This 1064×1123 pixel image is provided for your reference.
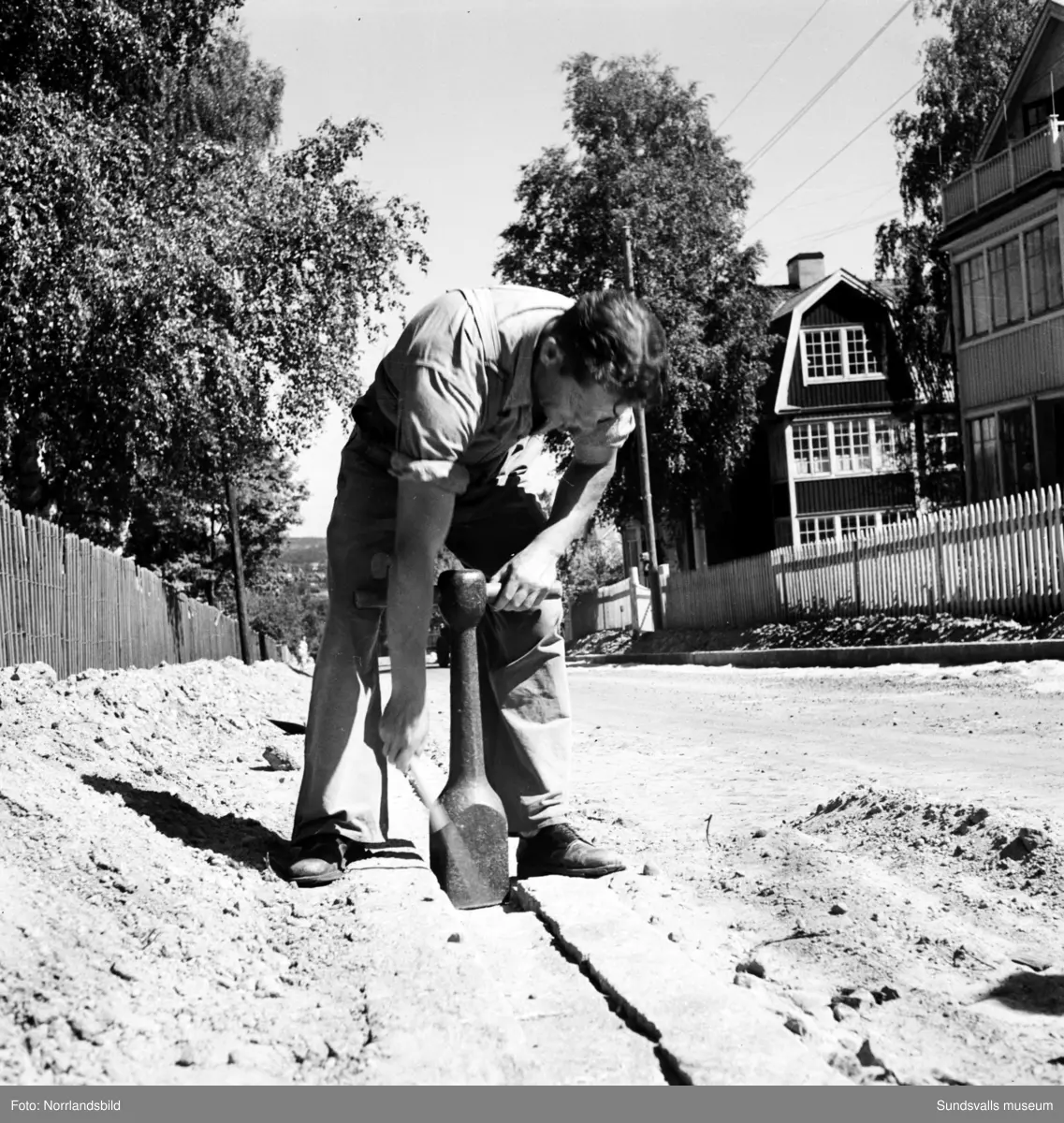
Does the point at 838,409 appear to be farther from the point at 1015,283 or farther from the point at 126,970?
the point at 126,970

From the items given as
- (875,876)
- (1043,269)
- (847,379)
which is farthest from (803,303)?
(875,876)

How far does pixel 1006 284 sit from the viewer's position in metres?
28.0

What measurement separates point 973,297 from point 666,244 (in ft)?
43.7

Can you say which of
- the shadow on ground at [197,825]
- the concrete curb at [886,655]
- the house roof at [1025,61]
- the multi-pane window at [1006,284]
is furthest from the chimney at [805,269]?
the shadow on ground at [197,825]

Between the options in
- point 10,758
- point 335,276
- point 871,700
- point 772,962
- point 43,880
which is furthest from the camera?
point 335,276

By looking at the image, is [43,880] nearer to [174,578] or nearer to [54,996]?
[54,996]

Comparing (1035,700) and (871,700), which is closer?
(1035,700)

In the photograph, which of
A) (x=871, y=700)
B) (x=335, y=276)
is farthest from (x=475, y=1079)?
(x=335, y=276)

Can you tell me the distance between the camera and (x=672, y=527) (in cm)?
4681

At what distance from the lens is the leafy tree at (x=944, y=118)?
115 ft

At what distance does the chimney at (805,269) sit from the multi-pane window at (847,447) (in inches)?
359

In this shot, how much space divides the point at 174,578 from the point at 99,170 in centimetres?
3055

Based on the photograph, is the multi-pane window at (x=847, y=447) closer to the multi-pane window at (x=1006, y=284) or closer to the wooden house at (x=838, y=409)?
the wooden house at (x=838, y=409)

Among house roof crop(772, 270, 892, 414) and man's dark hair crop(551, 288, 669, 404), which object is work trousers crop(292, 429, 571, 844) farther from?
house roof crop(772, 270, 892, 414)
